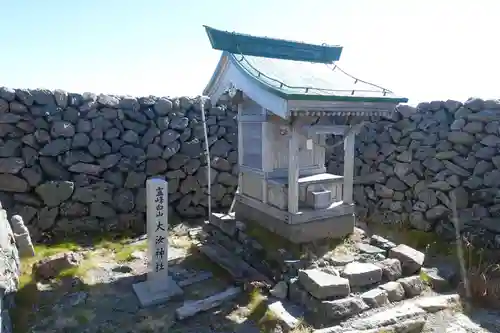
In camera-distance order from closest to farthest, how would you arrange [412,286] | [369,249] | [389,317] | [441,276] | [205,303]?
1. [389,317]
2. [205,303]
3. [412,286]
4. [441,276]
5. [369,249]

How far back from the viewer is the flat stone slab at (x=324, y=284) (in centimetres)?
536

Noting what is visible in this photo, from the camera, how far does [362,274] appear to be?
584 centimetres

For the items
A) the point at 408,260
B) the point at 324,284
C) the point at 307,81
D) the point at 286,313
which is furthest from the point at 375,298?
the point at 307,81

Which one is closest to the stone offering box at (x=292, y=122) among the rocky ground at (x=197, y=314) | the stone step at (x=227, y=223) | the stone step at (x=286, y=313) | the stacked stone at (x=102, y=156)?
the stone step at (x=227, y=223)

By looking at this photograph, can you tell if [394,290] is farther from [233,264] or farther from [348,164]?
[233,264]

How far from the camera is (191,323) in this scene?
5398mm

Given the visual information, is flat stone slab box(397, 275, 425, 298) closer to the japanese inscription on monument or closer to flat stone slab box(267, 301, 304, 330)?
flat stone slab box(267, 301, 304, 330)

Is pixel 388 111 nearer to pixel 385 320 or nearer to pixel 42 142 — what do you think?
pixel 385 320

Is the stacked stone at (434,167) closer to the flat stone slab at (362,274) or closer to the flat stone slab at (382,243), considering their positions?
the flat stone slab at (382,243)

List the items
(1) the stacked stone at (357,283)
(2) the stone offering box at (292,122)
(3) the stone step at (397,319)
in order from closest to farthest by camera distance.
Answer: (3) the stone step at (397,319)
(1) the stacked stone at (357,283)
(2) the stone offering box at (292,122)

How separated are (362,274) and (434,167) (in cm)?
498

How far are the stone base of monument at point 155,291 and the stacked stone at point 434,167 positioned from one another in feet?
21.6

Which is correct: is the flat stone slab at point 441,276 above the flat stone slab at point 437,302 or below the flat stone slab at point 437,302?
above

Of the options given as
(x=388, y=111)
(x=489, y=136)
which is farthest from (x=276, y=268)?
(x=489, y=136)
